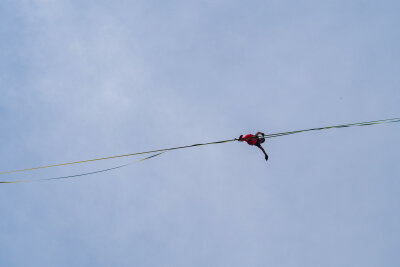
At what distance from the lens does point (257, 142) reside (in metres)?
10.7
